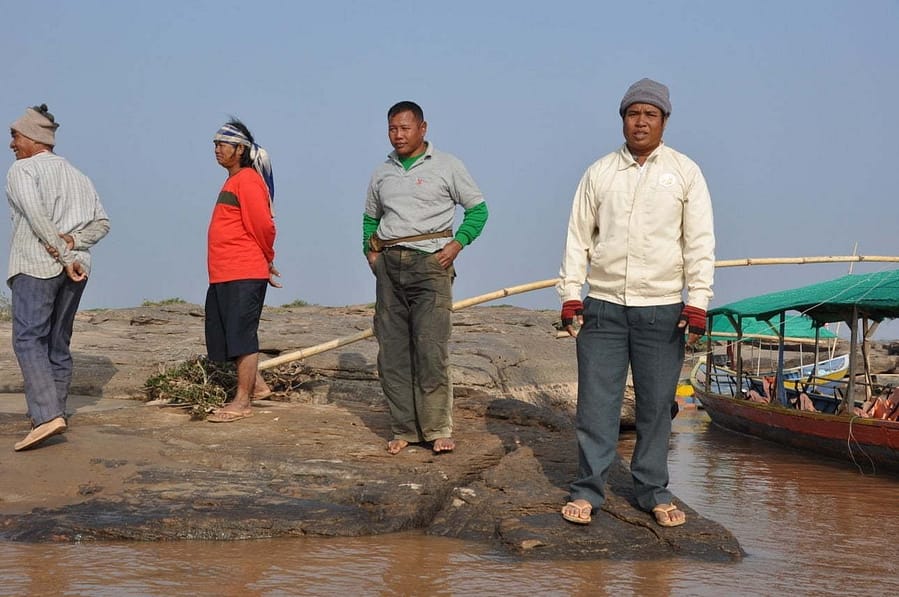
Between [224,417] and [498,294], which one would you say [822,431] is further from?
[224,417]

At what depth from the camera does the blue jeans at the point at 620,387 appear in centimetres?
443

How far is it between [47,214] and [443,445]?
2.70m

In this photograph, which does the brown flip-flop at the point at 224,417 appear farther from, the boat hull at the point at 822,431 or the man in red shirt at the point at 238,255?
the boat hull at the point at 822,431

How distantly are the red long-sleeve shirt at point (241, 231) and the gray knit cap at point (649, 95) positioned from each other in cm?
266

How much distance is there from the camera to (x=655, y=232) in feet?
14.3

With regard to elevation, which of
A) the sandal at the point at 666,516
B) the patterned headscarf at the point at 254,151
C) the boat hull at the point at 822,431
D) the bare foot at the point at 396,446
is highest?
the patterned headscarf at the point at 254,151

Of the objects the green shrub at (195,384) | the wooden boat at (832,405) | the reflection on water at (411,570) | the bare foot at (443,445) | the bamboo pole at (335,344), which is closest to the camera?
the reflection on water at (411,570)

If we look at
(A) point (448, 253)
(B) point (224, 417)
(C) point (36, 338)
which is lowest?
(B) point (224, 417)

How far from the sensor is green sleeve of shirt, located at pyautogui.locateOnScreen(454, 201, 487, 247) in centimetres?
559

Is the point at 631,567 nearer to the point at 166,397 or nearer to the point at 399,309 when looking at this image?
the point at 399,309

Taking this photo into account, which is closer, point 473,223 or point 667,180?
point 667,180

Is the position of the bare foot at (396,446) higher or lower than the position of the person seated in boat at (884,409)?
higher

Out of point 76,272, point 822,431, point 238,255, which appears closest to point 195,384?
point 238,255

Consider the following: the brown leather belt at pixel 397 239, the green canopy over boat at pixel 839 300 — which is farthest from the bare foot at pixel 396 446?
the green canopy over boat at pixel 839 300
